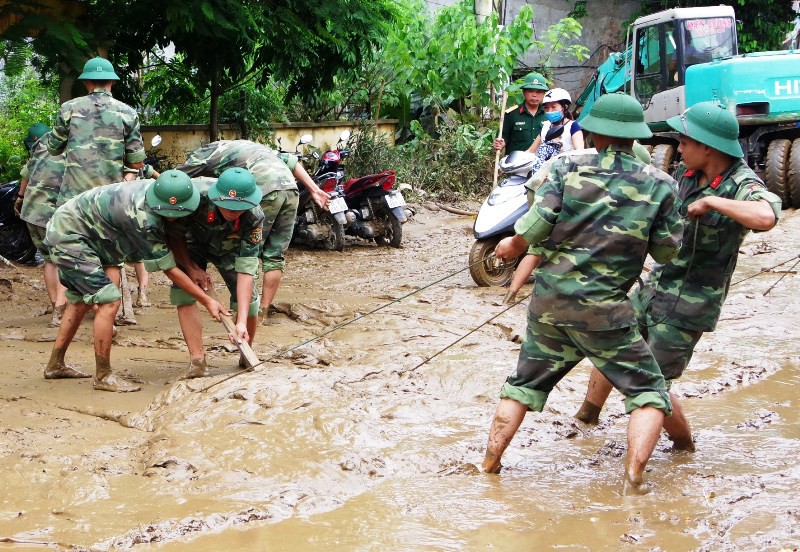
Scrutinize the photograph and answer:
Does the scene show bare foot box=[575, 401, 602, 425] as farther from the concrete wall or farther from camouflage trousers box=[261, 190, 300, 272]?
the concrete wall

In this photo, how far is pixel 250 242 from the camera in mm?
5336

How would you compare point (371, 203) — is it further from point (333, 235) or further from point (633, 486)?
point (633, 486)

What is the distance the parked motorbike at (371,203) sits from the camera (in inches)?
394

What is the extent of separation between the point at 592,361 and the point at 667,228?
629 mm

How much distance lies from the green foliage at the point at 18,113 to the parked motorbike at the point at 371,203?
3.39m

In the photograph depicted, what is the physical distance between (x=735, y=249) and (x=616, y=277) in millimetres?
734

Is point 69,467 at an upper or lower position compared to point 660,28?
lower

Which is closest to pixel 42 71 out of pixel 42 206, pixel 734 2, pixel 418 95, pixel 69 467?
pixel 42 206

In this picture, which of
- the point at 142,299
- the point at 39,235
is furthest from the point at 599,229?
the point at 39,235

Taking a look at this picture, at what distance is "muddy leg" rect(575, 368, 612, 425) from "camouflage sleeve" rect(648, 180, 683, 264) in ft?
3.79

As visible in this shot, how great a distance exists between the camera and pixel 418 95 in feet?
50.4

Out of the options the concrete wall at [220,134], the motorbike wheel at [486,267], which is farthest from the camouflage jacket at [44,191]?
the concrete wall at [220,134]

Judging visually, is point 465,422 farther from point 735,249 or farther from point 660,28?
point 660,28

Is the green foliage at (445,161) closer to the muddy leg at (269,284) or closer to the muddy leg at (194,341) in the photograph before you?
the muddy leg at (269,284)
